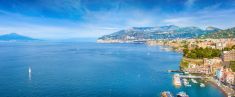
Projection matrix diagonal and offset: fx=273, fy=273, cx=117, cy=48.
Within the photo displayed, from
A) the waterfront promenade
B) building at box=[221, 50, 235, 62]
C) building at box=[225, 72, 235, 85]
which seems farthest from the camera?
building at box=[221, 50, 235, 62]

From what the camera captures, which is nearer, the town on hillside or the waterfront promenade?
the waterfront promenade

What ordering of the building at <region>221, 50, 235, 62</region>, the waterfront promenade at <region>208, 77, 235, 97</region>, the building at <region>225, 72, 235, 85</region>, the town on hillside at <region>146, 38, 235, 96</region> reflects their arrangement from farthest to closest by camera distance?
the building at <region>221, 50, 235, 62</region>, the town on hillside at <region>146, 38, 235, 96</region>, the building at <region>225, 72, 235, 85</region>, the waterfront promenade at <region>208, 77, 235, 97</region>

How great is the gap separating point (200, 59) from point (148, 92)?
2307cm

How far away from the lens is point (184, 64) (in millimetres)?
47000

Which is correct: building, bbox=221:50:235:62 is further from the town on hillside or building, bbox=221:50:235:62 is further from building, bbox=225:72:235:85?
building, bbox=225:72:235:85

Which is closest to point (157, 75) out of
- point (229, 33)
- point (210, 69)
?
point (210, 69)

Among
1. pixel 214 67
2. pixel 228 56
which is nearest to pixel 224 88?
pixel 214 67

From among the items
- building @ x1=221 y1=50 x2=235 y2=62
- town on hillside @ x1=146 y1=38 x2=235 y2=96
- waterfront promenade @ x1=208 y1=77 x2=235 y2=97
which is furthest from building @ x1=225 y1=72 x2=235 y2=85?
building @ x1=221 y1=50 x2=235 y2=62

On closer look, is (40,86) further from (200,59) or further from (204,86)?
(200,59)

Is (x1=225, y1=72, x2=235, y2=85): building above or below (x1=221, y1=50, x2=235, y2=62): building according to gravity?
below

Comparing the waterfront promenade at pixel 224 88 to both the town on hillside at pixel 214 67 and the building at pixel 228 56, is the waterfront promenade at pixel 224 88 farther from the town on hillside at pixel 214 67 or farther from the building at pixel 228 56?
the building at pixel 228 56

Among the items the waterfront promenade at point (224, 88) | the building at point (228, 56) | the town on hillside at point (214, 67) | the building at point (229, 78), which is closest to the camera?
the waterfront promenade at point (224, 88)

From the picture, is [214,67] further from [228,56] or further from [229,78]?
[228,56]

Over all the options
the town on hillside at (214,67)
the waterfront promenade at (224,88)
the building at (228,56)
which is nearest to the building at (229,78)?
the town on hillside at (214,67)
